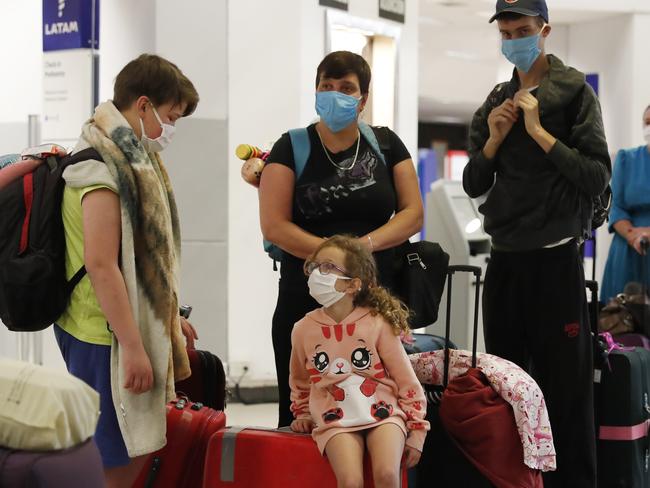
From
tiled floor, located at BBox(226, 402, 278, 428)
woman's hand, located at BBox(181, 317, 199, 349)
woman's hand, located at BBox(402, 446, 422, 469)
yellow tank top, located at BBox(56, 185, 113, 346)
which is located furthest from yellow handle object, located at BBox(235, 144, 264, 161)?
tiled floor, located at BBox(226, 402, 278, 428)

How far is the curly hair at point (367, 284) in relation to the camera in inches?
112

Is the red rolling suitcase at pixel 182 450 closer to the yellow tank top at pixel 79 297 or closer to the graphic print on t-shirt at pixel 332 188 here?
the yellow tank top at pixel 79 297

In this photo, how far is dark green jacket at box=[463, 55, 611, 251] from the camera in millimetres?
3199

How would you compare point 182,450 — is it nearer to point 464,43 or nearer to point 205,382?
point 205,382

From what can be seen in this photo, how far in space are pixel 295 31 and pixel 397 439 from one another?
3930 mm

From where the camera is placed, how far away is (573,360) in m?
3.26

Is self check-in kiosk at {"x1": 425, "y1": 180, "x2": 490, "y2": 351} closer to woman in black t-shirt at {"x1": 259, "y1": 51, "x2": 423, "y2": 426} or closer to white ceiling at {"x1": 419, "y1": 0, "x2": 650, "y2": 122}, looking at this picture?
woman in black t-shirt at {"x1": 259, "y1": 51, "x2": 423, "y2": 426}

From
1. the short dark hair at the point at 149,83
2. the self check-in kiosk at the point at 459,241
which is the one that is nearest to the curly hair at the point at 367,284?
the short dark hair at the point at 149,83

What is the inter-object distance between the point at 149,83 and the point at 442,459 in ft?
5.04

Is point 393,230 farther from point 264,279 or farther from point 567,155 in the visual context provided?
point 264,279

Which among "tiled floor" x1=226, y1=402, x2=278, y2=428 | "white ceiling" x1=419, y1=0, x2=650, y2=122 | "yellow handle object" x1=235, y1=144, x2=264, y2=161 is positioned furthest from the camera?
"white ceiling" x1=419, y1=0, x2=650, y2=122

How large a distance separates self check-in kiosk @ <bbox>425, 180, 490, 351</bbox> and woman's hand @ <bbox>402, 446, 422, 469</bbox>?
2947 millimetres

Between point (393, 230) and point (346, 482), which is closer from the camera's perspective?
point (346, 482)

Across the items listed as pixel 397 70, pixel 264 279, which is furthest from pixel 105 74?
pixel 397 70
